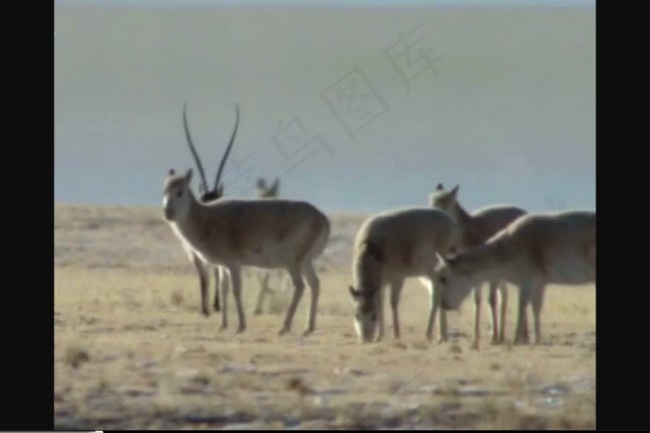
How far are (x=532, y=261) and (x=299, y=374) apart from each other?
4301mm

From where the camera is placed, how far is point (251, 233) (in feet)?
80.2

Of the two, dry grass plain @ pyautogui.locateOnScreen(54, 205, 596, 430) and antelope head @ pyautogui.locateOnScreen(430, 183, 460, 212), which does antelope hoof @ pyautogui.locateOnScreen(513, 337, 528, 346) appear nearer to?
dry grass plain @ pyautogui.locateOnScreen(54, 205, 596, 430)

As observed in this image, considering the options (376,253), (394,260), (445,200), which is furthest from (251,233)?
(445,200)

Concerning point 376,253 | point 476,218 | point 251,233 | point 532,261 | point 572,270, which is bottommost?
point 572,270

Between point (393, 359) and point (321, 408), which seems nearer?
point (321, 408)

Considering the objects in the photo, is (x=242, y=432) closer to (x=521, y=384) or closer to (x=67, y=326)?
(x=521, y=384)

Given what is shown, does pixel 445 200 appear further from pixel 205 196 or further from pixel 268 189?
pixel 268 189

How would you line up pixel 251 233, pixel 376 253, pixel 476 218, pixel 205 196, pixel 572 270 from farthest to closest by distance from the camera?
pixel 205 196
pixel 476 218
pixel 251 233
pixel 376 253
pixel 572 270

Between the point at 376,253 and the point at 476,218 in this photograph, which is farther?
the point at 476,218
